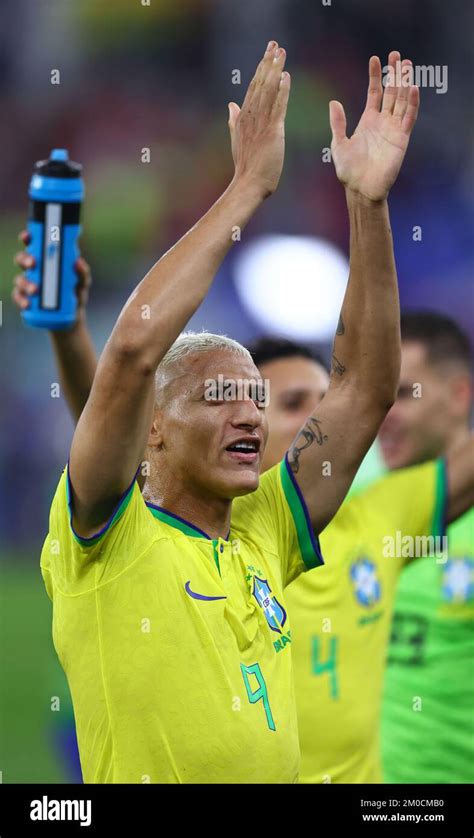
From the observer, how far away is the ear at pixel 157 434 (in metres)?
3.03

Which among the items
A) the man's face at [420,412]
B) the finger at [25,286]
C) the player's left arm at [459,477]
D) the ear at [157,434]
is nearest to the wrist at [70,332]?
the finger at [25,286]

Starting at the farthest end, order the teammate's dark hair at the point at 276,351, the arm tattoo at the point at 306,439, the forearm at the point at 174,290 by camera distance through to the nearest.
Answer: the teammate's dark hair at the point at 276,351
the arm tattoo at the point at 306,439
the forearm at the point at 174,290

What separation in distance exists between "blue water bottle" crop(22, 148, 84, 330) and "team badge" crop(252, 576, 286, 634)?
0.82 metres

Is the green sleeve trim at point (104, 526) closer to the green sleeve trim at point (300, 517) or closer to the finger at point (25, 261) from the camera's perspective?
the finger at point (25, 261)

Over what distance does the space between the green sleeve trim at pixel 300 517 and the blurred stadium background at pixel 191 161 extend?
6360 millimetres

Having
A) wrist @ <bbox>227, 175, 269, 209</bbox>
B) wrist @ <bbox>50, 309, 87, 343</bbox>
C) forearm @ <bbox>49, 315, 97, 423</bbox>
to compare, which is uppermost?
wrist @ <bbox>227, 175, 269, 209</bbox>

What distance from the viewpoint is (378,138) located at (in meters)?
2.98

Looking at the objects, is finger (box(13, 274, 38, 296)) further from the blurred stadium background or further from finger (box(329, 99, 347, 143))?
the blurred stadium background

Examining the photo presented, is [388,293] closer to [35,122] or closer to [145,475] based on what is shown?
[145,475]

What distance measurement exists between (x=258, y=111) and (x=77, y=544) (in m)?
1.04

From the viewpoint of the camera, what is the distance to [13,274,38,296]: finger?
245 cm

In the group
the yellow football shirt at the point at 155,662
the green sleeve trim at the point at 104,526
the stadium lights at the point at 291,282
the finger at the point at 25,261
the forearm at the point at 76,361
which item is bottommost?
the yellow football shirt at the point at 155,662

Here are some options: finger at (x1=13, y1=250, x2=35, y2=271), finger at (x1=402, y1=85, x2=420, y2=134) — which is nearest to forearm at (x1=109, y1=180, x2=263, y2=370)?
finger at (x1=13, y1=250, x2=35, y2=271)

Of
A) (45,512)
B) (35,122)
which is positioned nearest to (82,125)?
(35,122)
